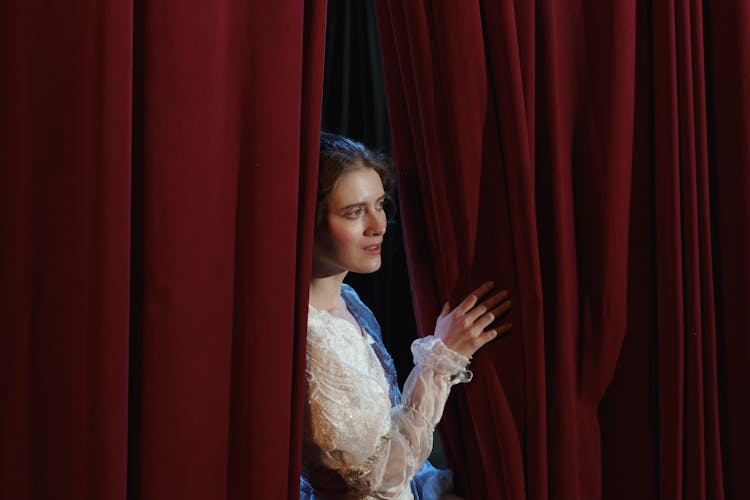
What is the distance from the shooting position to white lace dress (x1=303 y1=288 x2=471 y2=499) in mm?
1317

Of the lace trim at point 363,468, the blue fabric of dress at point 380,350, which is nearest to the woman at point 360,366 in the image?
the lace trim at point 363,468

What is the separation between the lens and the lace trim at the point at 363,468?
138cm

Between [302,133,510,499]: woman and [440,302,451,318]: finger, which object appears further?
[440,302,451,318]: finger

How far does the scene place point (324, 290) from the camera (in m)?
1.57

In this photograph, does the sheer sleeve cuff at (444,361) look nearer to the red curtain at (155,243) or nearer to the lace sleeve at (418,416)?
the lace sleeve at (418,416)

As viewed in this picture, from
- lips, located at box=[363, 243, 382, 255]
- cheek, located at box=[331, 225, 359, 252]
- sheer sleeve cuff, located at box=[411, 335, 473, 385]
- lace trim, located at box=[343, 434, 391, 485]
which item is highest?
cheek, located at box=[331, 225, 359, 252]

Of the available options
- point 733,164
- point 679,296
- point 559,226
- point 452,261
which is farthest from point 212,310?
point 733,164

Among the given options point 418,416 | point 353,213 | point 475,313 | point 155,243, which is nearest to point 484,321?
point 475,313

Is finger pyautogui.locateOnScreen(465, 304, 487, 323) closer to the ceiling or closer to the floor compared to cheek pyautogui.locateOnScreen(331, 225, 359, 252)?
closer to the floor

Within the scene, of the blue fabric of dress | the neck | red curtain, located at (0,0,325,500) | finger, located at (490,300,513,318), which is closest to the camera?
red curtain, located at (0,0,325,500)

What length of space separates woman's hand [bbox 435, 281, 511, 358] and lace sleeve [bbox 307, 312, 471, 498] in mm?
23

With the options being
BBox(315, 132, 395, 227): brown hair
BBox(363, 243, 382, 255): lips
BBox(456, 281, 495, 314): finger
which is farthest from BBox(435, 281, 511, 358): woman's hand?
BBox(315, 132, 395, 227): brown hair

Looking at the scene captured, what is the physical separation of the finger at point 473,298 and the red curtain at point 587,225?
0.02m

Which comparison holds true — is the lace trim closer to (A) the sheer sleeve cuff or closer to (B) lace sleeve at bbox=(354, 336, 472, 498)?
(B) lace sleeve at bbox=(354, 336, 472, 498)
